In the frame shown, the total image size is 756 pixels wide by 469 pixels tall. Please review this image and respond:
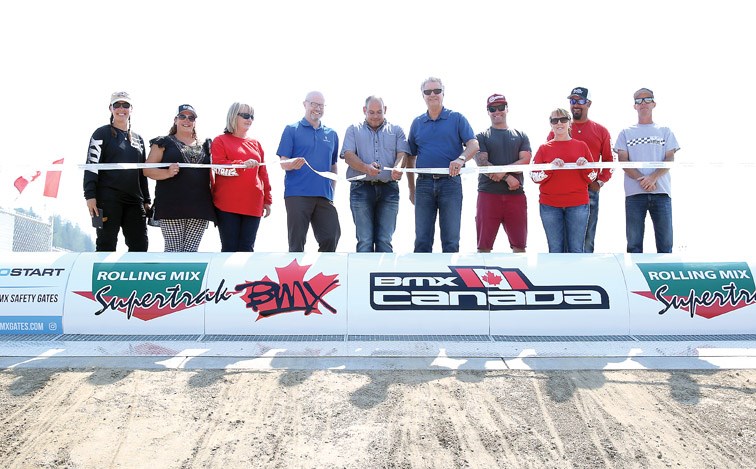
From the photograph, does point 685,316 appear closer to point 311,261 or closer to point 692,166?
point 692,166

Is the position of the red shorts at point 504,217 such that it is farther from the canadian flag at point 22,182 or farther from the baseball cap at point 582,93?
the canadian flag at point 22,182

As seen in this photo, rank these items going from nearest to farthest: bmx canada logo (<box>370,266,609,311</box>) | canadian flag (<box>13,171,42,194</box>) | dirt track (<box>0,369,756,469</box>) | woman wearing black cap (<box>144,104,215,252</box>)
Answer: dirt track (<box>0,369,756,469</box>) → bmx canada logo (<box>370,266,609,311</box>) → woman wearing black cap (<box>144,104,215,252</box>) → canadian flag (<box>13,171,42,194</box>)

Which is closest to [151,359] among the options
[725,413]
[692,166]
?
[725,413]

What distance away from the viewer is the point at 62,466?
2727 mm

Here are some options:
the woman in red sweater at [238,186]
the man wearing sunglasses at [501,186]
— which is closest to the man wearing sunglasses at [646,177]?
the man wearing sunglasses at [501,186]

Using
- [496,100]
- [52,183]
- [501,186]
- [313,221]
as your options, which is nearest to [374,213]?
[313,221]

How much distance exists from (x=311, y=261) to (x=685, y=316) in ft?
11.6

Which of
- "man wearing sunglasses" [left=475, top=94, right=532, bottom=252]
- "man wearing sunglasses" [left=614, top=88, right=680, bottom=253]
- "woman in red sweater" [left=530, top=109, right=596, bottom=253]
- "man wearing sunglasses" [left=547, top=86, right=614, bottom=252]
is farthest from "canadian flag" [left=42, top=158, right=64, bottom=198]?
"man wearing sunglasses" [left=614, top=88, right=680, bottom=253]

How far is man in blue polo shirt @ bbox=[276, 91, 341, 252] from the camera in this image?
571 centimetres

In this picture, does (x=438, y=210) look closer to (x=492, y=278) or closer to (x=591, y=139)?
(x=492, y=278)

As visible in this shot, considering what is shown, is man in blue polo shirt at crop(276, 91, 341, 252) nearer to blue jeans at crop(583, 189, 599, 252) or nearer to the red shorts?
the red shorts

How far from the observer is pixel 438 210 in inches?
228

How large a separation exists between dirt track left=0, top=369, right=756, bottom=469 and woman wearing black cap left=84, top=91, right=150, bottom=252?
196 cm

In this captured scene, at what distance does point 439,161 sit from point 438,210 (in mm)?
530
